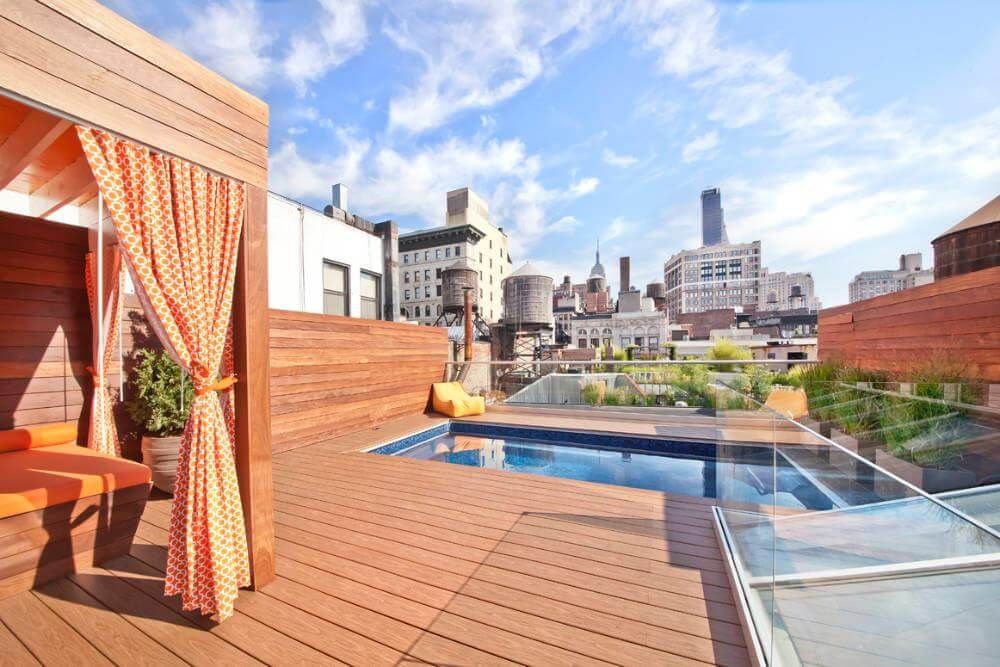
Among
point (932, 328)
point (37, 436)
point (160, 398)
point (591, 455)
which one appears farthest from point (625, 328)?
point (37, 436)

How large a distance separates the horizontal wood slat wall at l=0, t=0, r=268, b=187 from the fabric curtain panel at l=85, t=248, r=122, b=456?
197cm

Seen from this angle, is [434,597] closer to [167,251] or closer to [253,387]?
[253,387]

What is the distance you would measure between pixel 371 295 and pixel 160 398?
6.17 metres

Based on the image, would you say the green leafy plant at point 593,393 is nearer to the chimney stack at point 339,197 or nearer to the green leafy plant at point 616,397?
the green leafy plant at point 616,397

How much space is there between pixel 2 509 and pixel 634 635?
8.85ft

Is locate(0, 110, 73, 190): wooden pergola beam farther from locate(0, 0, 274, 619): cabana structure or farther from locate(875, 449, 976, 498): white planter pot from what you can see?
locate(875, 449, 976, 498): white planter pot

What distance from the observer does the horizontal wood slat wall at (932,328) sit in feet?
11.9

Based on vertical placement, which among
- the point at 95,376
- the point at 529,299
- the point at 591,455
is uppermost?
the point at 529,299

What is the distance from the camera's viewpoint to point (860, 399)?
166 inches

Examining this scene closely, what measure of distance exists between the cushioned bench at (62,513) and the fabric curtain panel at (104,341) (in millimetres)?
462

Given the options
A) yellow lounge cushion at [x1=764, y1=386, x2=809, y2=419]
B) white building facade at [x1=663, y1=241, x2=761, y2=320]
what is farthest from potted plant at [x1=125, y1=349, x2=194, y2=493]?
white building facade at [x1=663, y1=241, x2=761, y2=320]

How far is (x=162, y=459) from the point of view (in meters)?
2.92

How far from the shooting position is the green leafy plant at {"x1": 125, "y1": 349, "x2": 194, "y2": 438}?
2.99m

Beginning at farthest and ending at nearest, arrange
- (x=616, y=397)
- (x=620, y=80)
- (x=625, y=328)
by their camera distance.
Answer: (x=625, y=328) → (x=616, y=397) → (x=620, y=80)
